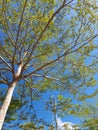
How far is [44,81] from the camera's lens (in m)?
11.2

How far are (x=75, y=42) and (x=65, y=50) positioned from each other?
73 centimetres

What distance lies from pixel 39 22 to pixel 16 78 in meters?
1.98

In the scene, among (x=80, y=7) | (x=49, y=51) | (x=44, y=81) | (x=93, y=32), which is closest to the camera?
(x=80, y=7)

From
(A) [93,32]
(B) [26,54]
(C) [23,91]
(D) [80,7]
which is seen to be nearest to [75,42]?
(A) [93,32]

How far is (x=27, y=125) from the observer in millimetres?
10266

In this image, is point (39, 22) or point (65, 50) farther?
point (65, 50)

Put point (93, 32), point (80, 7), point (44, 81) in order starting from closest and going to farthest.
Answer: point (80, 7) → point (93, 32) → point (44, 81)

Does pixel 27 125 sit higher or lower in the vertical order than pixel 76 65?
lower

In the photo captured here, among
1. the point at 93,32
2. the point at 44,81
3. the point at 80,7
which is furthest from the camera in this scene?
the point at 44,81

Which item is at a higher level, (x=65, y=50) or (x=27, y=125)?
(x=65, y=50)

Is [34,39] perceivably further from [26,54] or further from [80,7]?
[80,7]

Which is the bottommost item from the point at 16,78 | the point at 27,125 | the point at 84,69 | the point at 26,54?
the point at 27,125

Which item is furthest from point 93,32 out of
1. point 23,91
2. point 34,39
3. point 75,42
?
point 23,91

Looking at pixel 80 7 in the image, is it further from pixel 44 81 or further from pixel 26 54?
pixel 44 81
